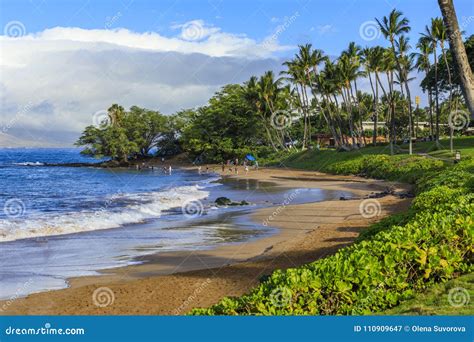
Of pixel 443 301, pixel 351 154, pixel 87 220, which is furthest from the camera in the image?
pixel 351 154

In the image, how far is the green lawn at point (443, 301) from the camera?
24.8ft

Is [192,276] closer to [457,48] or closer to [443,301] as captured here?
[443,301]

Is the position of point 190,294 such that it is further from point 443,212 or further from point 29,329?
point 443,212

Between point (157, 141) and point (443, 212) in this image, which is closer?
point (443, 212)

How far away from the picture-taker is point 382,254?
28.0 ft

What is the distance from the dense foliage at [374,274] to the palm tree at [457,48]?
7.80ft

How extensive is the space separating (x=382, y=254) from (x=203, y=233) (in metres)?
11.5

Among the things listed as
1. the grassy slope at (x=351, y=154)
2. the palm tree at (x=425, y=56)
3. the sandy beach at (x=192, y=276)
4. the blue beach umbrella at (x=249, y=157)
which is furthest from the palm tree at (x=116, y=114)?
the sandy beach at (x=192, y=276)

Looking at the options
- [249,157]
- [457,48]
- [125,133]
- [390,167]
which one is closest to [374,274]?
[457,48]

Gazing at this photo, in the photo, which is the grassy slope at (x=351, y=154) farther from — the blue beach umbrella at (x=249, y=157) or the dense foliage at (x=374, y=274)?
the dense foliage at (x=374, y=274)

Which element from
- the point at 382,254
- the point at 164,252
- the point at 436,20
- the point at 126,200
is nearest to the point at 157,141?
the point at 436,20

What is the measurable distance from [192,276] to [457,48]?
733 cm

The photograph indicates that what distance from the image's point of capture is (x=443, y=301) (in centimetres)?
805

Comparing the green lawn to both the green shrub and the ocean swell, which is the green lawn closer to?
the ocean swell
